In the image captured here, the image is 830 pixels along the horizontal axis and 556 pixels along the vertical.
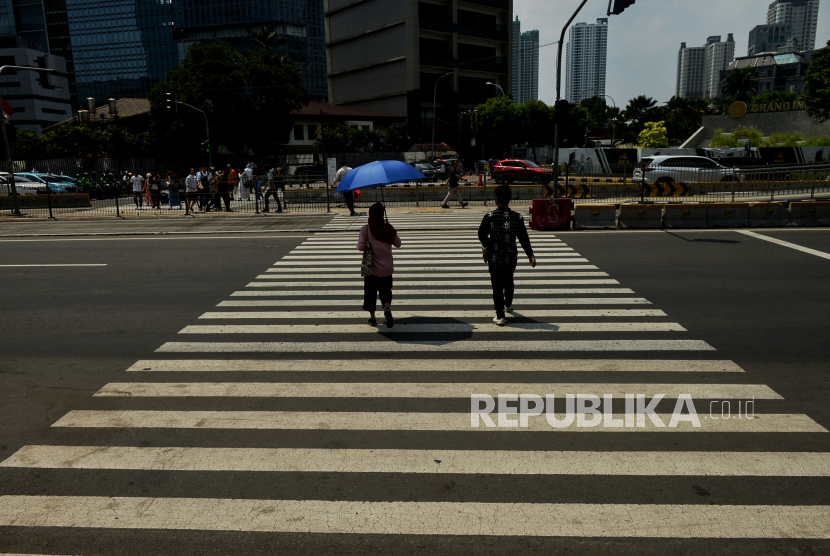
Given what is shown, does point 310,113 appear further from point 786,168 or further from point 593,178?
point 786,168

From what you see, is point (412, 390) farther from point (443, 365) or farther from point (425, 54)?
point (425, 54)

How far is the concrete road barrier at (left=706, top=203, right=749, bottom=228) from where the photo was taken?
17.7 metres

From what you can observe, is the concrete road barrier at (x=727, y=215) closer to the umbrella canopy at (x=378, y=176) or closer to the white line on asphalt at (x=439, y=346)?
the white line on asphalt at (x=439, y=346)

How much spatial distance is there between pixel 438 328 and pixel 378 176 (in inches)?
85.5

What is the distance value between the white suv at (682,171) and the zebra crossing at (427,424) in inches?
784

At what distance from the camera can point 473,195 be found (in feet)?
95.8

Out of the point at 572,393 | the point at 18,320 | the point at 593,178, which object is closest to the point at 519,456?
the point at 572,393

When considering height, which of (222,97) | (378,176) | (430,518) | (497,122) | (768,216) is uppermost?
(222,97)

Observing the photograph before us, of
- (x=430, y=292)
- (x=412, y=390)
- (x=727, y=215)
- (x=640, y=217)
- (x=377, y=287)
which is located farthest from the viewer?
(x=640, y=217)

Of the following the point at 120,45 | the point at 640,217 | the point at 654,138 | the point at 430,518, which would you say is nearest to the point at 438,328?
the point at 430,518

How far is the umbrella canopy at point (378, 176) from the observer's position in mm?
7891

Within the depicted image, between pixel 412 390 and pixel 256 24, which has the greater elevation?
pixel 256 24

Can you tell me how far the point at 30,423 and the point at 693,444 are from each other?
5.70 metres

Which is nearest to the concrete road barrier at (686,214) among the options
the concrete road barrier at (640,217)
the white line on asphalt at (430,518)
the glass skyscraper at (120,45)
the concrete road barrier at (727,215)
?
the concrete road barrier at (727,215)
